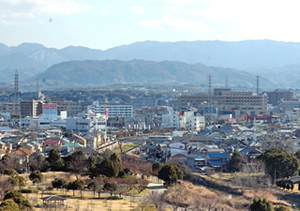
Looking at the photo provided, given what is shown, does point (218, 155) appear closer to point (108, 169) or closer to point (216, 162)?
point (216, 162)

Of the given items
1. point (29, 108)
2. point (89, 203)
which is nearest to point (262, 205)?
point (89, 203)

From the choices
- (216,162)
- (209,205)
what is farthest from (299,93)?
(209,205)

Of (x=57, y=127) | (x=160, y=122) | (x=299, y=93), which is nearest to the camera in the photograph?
(x=57, y=127)

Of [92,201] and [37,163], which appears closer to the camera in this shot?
[92,201]

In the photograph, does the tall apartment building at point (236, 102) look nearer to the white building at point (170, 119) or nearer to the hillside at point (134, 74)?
the white building at point (170, 119)

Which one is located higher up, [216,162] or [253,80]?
[253,80]

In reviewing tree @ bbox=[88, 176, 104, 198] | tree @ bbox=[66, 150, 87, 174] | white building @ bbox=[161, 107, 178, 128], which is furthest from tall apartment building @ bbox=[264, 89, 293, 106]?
tree @ bbox=[88, 176, 104, 198]

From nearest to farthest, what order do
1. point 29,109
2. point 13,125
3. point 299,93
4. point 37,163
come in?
point 37,163 → point 13,125 → point 29,109 → point 299,93

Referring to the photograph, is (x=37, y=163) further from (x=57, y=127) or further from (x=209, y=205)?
(x=57, y=127)
